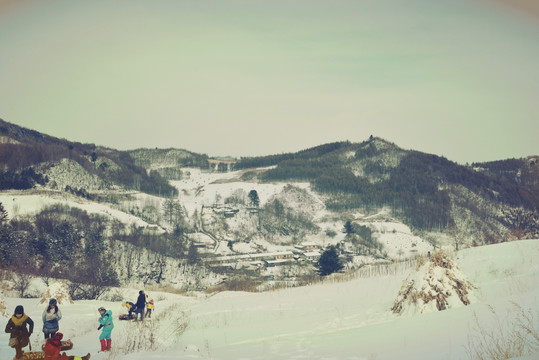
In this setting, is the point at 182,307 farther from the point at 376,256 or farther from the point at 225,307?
the point at 376,256

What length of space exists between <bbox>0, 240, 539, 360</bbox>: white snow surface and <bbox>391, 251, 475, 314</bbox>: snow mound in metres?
0.50

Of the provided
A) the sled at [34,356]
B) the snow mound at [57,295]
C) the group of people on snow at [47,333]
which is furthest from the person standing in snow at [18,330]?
the snow mound at [57,295]

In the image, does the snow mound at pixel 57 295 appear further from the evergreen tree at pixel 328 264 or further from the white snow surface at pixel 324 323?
the evergreen tree at pixel 328 264

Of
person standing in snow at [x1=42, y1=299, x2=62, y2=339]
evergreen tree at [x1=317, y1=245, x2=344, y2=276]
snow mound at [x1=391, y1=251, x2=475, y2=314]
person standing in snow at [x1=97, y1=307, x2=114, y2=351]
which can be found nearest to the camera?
person standing in snow at [x1=42, y1=299, x2=62, y2=339]

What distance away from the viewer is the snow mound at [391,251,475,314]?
74.6ft

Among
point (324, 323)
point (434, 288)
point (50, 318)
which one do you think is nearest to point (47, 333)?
point (50, 318)

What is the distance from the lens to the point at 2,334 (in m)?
21.4

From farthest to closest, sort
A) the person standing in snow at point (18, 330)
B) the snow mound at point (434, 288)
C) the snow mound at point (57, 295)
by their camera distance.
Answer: the snow mound at point (57, 295) → the snow mound at point (434, 288) → the person standing in snow at point (18, 330)

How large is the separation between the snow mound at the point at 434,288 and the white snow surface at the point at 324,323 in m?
0.50

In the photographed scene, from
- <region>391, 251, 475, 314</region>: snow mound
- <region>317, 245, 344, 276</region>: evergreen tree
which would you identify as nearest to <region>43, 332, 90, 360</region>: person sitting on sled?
<region>391, 251, 475, 314</region>: snow mound

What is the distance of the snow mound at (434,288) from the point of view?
22750 millimetres

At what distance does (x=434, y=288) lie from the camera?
2316cm

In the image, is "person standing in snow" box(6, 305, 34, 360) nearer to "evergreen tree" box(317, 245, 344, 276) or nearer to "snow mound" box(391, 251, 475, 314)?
"snow mound" box(391, 251, 475, 314)

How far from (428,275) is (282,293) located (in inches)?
530
